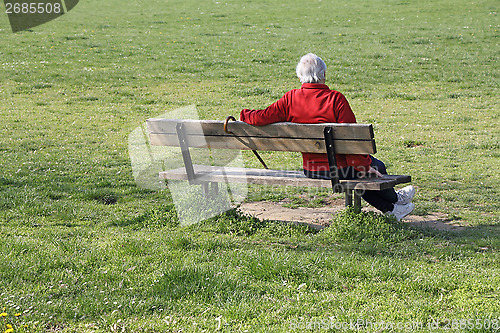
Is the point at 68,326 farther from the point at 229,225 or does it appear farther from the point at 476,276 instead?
the point at 476,276

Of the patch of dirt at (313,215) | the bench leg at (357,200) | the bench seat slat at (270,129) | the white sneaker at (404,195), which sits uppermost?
the bench seat slat at (270,129)

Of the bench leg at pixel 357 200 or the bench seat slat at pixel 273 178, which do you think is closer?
the bench seat slat at pixel 273 178

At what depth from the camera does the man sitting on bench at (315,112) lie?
520 centimetres

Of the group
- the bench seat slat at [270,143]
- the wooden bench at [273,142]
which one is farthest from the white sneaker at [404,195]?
the bench seat slat at [270,143]

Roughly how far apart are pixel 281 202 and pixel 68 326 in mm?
3543

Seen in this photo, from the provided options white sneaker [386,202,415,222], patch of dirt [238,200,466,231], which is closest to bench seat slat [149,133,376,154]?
patch of dirt [238,200,466,231]

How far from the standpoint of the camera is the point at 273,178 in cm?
542

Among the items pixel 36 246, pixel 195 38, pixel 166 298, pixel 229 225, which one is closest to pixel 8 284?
pixel 36 246

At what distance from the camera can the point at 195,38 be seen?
22.6m

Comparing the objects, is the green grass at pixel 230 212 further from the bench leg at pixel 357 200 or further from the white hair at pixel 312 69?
the white hair at pixel 312 69

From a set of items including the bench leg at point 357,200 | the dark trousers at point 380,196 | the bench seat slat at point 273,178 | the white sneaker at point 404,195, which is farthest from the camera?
the white sneaker at point 404,195

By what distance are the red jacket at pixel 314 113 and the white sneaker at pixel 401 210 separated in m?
0.72

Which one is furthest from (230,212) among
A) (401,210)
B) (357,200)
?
(401,210)

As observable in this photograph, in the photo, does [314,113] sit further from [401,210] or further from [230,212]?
[401,210]
